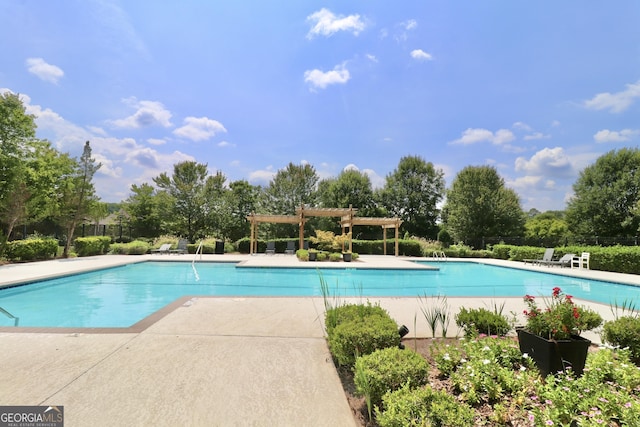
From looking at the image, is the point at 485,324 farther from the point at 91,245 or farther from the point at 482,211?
the point at 482,211

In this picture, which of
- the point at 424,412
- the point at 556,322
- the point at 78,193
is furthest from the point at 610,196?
the point at 78,193

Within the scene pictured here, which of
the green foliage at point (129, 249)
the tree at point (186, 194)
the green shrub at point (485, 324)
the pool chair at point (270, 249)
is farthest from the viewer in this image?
the tree at point (186, 194)

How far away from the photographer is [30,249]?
1389 centimetres

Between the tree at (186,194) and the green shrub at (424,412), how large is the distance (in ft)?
84.7

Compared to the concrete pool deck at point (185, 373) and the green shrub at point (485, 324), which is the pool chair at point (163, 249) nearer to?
the concrete pool deck at point (185, 373)

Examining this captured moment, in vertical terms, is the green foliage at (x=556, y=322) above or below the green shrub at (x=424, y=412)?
above

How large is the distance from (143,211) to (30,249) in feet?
56.4

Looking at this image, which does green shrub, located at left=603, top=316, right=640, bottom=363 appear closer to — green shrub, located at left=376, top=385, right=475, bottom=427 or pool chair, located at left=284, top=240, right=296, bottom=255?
green shrub, located at left=376, top=385, right=475, bottom=427

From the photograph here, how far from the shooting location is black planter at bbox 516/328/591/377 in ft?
8.41

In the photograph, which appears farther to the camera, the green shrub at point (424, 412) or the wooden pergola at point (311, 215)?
the wooden pergola at point (311, 215)

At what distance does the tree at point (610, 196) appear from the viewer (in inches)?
896

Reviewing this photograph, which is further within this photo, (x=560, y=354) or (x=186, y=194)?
(x=186, y=194)

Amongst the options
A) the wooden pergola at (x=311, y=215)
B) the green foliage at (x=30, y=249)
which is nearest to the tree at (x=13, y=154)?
the green foliage at (x=30, y=249)

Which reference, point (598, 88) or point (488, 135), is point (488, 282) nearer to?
point (598, 88)
